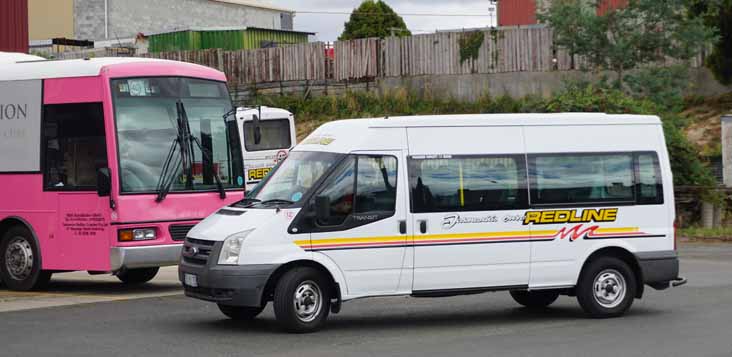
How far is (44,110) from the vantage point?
17.5 m

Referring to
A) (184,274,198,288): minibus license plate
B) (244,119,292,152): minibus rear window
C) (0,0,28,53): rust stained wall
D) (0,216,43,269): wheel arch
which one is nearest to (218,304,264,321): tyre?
(184,274,198,288): minibus license plate

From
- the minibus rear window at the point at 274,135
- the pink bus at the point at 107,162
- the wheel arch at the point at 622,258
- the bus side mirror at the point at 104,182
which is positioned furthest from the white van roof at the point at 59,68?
the minibus rear window at the point at 274,135

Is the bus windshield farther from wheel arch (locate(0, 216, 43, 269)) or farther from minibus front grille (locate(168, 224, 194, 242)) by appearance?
wheel arch (locate(0, 216, 43, 269))

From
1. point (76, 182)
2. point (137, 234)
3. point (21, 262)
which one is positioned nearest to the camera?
point (137, 234)

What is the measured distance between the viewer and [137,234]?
16562 mm

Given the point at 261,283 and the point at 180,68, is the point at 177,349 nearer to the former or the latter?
the point at 261,283

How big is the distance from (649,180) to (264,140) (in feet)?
65.4

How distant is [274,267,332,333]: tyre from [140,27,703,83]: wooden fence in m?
24.4

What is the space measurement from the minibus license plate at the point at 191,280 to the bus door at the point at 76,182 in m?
3.83

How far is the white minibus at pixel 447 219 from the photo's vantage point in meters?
12.7

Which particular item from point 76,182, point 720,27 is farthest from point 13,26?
point 720,27

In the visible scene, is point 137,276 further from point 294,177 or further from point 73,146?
point 294,177

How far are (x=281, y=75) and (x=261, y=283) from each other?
31.6 metres

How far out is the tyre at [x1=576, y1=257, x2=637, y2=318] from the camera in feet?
45.4
